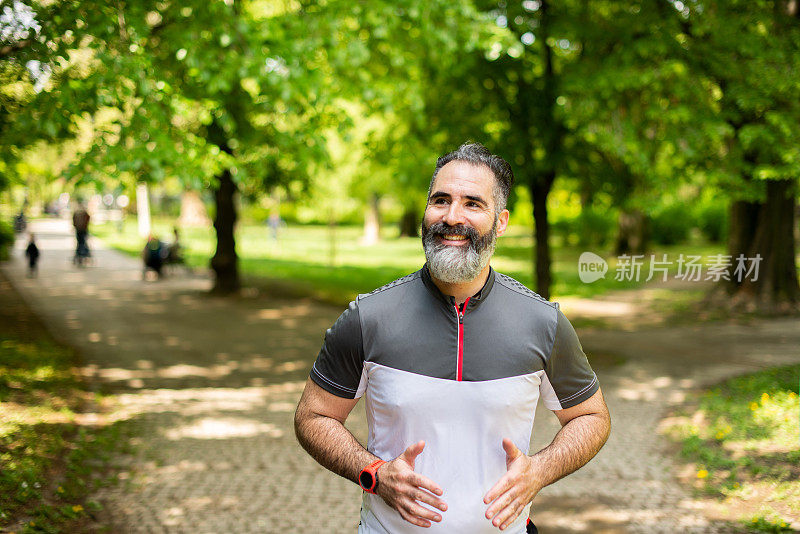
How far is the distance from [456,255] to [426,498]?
712 mm

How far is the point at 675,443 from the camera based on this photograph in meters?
7.09

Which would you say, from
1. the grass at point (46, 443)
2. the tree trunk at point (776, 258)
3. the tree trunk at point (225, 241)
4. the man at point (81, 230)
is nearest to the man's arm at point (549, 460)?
the grass at point (46, 443)

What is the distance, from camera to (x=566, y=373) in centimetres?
Result: 223

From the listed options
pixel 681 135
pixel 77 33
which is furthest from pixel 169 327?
pixel 681 135

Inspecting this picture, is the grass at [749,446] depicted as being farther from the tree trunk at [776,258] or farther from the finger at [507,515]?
the tree trunk at [776,258]

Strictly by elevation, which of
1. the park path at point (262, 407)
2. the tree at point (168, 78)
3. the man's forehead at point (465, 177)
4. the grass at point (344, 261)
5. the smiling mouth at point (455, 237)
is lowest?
the park path at point (262, 407)

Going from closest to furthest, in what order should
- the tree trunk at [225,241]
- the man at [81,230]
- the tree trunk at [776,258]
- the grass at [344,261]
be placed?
the tree trunk at [776,258] < the tree trunk at [225,241] < the grass at [344,261] < the man at [81,230]

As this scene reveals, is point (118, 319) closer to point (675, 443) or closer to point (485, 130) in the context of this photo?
point (485, 130)

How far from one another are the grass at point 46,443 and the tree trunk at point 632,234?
22.1m

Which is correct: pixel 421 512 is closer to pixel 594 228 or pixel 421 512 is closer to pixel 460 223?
pixel 460 223

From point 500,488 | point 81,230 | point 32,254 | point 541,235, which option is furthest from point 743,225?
point 81,230

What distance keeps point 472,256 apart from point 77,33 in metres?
5.84

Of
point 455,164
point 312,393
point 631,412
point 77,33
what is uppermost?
point 77,33

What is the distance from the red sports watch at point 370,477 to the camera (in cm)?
207
